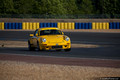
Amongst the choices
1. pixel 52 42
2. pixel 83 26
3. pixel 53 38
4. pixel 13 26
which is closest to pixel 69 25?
pixel 83 26

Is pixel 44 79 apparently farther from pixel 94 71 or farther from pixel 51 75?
pixel 94 71

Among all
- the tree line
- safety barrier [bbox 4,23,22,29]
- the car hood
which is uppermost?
the car hood

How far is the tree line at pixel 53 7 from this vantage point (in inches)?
2707

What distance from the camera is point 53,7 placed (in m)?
68.4

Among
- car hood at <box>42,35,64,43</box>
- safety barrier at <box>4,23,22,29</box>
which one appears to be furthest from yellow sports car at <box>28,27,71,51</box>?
safety barrier at <box>4,23,22,29</box>

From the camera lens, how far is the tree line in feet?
226

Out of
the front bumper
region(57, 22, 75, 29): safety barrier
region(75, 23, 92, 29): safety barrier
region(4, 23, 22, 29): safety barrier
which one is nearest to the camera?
the front bumper

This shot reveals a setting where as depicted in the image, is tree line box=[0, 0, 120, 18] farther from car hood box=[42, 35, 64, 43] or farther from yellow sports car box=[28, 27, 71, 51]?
car hood box=[42, 35, 64, 43]

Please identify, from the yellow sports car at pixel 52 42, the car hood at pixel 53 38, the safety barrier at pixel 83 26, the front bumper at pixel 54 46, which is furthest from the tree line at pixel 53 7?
the front bumper at pixel 54 46

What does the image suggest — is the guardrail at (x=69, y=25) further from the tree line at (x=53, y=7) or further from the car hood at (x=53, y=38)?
the car hood at (x=53, y=38)

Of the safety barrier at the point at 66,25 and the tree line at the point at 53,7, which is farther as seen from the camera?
the tree line at the point at 53,7

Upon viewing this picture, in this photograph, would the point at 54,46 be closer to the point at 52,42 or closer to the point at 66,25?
the point at 52,42

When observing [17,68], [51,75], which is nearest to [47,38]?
[17,68]

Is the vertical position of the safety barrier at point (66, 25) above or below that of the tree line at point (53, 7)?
above
